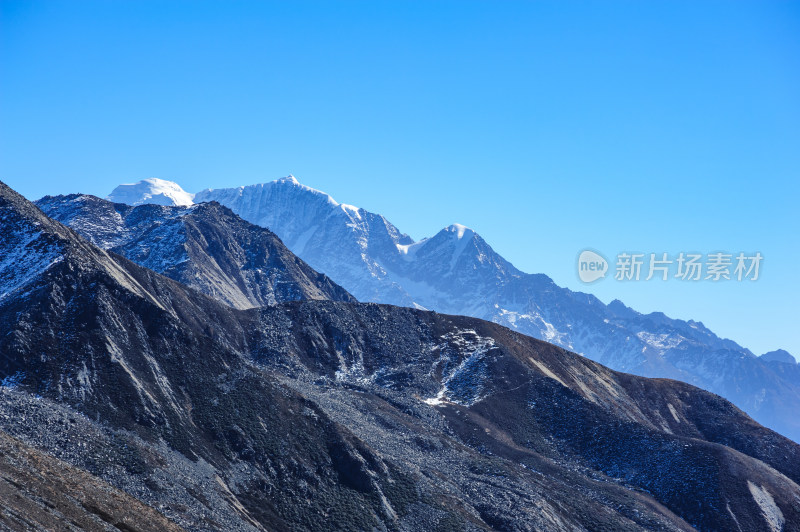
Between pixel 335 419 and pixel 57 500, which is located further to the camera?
pixel 335 419

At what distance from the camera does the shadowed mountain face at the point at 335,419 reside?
81938 mm

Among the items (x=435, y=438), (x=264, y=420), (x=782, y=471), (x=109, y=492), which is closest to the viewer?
(x=109, y=492)

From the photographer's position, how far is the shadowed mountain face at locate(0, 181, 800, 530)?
81.9m

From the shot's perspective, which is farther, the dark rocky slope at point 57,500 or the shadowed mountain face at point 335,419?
the shadowed mountain face at point 335,419

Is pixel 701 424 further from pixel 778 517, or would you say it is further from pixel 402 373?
pixel 402 373

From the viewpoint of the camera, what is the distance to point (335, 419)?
4540 inches

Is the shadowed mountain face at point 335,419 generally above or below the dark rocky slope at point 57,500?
above

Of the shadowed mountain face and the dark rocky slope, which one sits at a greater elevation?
the shadowed mountain face

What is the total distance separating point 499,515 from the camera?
9881 centimetres

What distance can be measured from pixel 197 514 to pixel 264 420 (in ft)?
81.5

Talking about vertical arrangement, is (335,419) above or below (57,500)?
above

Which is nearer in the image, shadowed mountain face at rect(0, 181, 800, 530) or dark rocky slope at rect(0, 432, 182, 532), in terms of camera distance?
dark rocky slope at rect(0, 432, 182, 532)

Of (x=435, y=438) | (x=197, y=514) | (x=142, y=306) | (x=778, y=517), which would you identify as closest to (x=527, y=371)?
(x=435, y=438)

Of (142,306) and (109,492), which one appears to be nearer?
(109,492)
